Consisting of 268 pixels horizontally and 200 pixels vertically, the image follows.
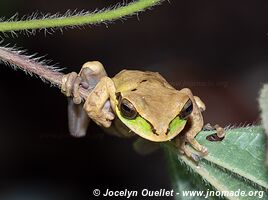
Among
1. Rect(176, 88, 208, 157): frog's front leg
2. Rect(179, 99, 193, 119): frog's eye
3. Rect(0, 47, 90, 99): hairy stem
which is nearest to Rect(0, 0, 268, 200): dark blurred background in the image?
Rect(176, 88, 208, 157): frog's front leg

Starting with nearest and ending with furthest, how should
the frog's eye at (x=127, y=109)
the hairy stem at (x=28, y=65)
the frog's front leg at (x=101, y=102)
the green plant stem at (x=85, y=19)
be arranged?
the green plant stem at (x=85, y=19), the hairy stem at (x=28, y=65), the frog's eye at (x=127, y=109), the frog's front leg at (x=101, y=102)

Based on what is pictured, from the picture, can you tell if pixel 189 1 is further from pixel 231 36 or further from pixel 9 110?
pixel 9 110

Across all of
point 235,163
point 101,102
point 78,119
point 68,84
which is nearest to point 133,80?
point 101,102

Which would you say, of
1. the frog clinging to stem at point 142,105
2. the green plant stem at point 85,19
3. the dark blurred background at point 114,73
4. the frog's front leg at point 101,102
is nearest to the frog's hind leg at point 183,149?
the frog clinging to stem at point 142,105

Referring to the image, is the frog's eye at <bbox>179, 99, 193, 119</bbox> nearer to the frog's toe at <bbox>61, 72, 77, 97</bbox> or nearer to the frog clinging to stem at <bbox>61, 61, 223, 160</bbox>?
the frog clinging to stem at <bbox>61, 61, 223, 160</bbox>

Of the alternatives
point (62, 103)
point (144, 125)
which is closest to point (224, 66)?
point (62, 103)

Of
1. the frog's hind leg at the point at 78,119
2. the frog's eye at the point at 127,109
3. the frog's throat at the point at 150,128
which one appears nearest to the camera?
the frog's throat at the point at 150,128

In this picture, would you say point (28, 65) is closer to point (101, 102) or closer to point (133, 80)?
point (101, 102)

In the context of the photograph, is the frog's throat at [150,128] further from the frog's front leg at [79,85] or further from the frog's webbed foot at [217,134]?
the frog's front leg at [79,85]
